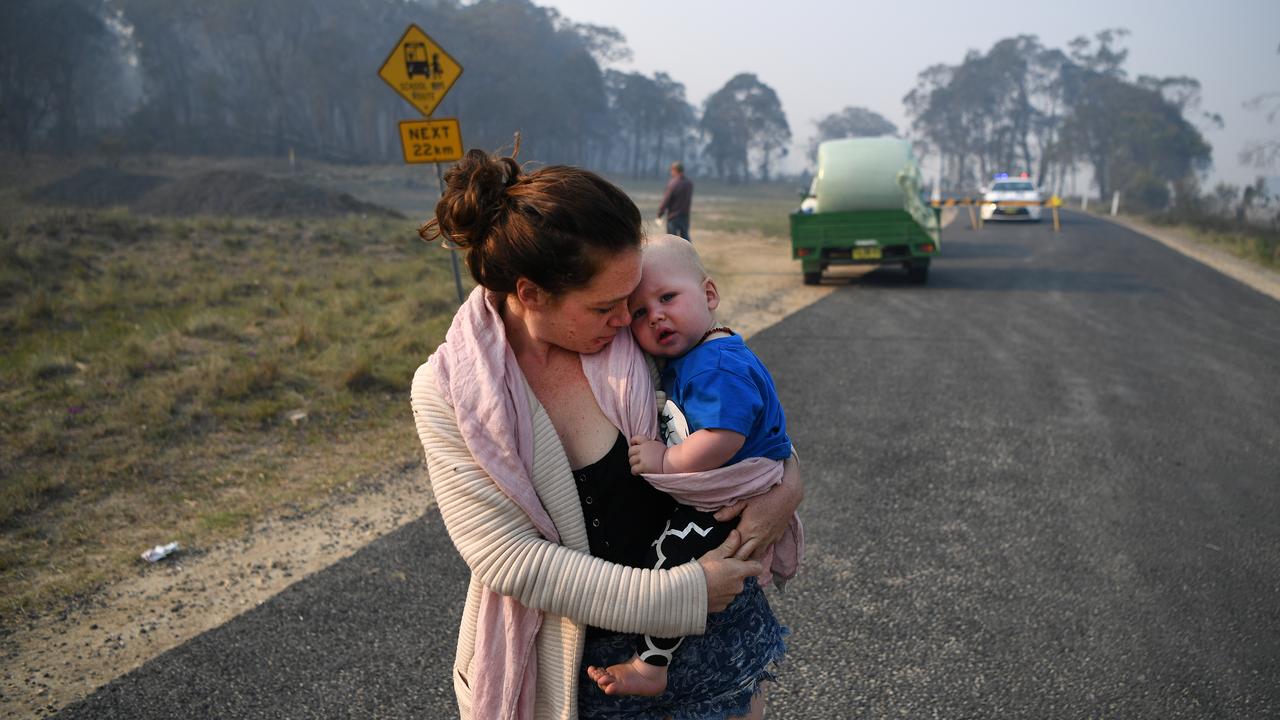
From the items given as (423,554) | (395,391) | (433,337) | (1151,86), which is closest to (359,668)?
(423,554)

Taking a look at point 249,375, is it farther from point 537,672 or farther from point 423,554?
point 537,672

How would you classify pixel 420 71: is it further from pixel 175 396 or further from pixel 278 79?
pixel 278 79

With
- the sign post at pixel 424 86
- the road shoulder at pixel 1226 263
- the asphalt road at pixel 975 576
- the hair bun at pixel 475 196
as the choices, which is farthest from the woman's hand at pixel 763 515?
the road shoulder at pixel 1226 263

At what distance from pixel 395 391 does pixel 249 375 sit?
124 cm

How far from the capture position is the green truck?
13734 mm

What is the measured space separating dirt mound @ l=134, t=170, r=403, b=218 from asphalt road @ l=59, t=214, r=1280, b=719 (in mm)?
22201

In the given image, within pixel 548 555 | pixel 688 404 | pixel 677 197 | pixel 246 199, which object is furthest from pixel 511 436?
pixel 246 199

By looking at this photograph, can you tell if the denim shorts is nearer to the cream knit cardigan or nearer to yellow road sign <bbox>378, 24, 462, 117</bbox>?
the cream knit cardigan

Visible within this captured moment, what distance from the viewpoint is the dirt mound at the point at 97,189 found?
29484 millimetres

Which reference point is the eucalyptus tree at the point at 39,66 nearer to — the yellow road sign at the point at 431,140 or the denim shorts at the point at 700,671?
the yellow road sign at the point at 431,140

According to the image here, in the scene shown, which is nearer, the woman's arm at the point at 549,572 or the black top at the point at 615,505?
the woman's arm at the point at 549,572

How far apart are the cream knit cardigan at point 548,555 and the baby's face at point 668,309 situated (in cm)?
25

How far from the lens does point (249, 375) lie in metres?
7.33

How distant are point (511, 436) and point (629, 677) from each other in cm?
49
